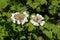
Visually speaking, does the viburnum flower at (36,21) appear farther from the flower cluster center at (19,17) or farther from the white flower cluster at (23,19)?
the flower cluster center at (19,17)

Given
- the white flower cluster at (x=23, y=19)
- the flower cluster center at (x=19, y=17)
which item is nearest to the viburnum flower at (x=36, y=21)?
the white flower cluster at (x=23, y=19)

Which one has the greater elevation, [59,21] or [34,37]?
[59,21]

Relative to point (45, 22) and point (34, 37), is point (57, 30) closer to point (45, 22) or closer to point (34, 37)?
point (45, 22)

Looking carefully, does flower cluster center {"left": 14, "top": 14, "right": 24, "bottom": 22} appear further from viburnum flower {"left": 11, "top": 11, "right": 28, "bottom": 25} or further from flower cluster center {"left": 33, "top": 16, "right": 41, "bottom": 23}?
flower cluster center {"left": 33, "top": 16, "right": 41, "bottom": 23}

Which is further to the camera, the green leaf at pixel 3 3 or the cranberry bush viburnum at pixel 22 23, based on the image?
the green leaf at pixel 3 3

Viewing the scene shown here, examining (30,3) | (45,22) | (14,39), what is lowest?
(14,39)

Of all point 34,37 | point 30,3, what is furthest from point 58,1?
point 34,37

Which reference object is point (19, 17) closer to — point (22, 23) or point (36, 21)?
point (22, 23)

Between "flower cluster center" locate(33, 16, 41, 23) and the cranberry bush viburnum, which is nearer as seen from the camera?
the cranberry bush viburnum

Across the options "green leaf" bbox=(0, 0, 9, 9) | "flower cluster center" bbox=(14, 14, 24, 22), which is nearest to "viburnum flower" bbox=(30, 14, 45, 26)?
"flower cluster center" bbox=(14, 14, 24, 22)
